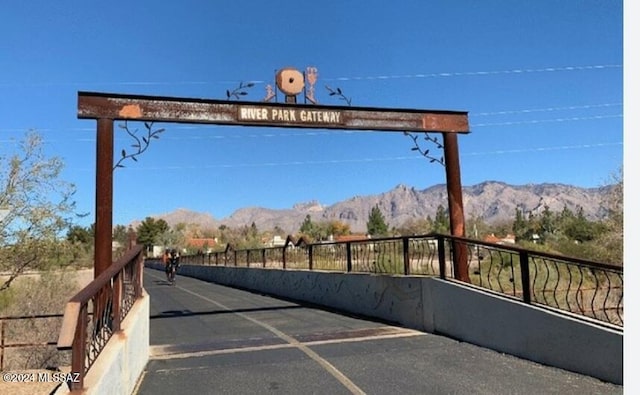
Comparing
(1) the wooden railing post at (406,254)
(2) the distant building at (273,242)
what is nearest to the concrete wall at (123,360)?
(1) the wooden railing post at (406,254)

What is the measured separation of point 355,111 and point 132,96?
15.8 feet

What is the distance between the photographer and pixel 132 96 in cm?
995

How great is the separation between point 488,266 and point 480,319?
446cm

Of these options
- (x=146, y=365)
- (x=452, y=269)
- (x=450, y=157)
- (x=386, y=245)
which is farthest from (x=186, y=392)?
(x=450, y=157)

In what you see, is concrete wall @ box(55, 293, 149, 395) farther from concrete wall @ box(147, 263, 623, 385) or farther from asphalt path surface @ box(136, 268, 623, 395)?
concrete wall @ box(147, 263, 623, 385)

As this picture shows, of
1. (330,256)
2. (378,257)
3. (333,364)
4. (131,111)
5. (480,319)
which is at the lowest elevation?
(333,364)

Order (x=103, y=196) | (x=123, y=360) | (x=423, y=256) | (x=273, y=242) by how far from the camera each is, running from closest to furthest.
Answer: (x=123, y=360) → (x=103, y=196) → (x=423, y=256) → (x=273, y=242)

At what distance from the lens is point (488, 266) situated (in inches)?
480

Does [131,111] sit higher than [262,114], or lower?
lower

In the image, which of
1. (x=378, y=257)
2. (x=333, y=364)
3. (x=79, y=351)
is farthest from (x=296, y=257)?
(x=79, y=351)

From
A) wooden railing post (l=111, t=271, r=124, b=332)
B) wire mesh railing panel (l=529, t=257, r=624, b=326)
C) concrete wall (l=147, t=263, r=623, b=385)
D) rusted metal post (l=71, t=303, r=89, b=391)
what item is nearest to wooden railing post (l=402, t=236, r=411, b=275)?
concrete wall (l=147, t=263, r=623, b=385)

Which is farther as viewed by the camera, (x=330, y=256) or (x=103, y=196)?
Result: (x=330, y=256)

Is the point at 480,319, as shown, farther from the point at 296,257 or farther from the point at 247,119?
the point at 296,257

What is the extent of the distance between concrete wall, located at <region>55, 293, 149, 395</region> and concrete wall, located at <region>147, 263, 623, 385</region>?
16.4ft
